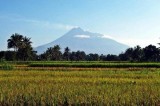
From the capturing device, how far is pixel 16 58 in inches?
3536

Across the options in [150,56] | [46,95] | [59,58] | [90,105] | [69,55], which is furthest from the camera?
[69,55]

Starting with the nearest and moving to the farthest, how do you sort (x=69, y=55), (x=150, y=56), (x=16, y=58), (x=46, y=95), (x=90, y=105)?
(x=90, y=105) < (x=46, y=95) < (x=16, y=58) < (x=150, y=56) < (x=69, y=55)

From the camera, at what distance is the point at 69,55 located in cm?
11981

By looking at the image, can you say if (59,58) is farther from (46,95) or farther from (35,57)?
(46,95)

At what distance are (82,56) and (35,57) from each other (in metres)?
26.7

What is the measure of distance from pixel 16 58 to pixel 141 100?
262 feet

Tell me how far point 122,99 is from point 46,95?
9.35ft

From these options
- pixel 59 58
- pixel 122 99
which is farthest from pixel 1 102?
pixel 59 58

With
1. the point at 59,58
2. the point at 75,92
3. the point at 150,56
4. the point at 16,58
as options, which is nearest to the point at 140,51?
the point at 150,56

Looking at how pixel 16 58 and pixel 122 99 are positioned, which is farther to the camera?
pixel 16 58

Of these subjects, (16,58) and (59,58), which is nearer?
(16,58)

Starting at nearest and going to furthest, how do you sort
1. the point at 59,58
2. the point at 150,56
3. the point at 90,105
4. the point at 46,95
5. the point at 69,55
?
1. the point at 90,105
2. the point at 46,95
3. the point at 150,56
4. the point at 59,58
5. the point at 69,55

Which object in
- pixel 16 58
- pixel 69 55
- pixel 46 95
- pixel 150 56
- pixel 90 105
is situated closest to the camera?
pixel 90 105

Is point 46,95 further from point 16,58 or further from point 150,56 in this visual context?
point 150,56
